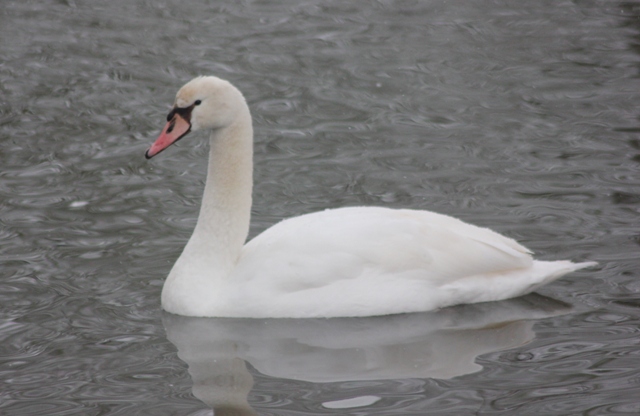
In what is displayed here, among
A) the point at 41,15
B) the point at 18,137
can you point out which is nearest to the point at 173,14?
the point at 41,15

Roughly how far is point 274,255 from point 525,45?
20.8 feet

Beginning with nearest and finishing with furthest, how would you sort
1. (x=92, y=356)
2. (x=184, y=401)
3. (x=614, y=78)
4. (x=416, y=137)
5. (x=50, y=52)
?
1. (x=184, y=401)
2. (x=92, y=356)
3. (x=416, y=137)
4. (x=614, y=78)
5. (x=50, y=52)

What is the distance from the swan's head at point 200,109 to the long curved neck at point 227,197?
0.30 feet

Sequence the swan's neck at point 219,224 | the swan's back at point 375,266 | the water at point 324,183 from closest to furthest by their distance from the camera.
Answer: the water at point 324,183, the swan's back at point 375,266, the swan's neck at point 219,224

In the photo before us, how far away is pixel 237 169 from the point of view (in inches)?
280

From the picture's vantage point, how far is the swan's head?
6938 mm

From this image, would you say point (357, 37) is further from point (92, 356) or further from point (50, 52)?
point (92, 356)

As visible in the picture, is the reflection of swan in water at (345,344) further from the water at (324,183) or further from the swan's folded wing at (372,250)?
the swan's folded wing at (372,250)

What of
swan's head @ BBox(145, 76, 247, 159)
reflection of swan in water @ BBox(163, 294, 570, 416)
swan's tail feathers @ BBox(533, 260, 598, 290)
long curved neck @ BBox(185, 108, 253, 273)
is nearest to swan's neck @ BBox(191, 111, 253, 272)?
long curved neck @ BBox(185, 108, 253, 273)

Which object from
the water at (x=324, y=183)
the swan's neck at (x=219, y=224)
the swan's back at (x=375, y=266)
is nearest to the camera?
the water at (x=324, y=183)

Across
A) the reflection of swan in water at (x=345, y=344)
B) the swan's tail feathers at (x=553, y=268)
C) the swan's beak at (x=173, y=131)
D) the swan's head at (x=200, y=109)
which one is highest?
the swan's head at (x=200, y=109)

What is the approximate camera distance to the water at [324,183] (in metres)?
6.15

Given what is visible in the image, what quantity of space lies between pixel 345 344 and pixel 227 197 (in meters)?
1.22

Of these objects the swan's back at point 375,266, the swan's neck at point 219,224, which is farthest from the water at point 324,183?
the swan's neck at point 219,224
